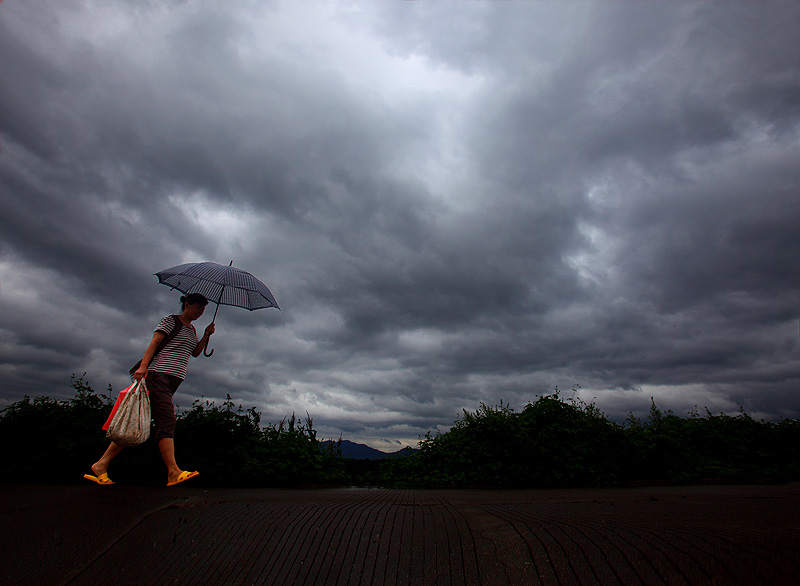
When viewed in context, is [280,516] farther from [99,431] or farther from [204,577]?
[99,431]

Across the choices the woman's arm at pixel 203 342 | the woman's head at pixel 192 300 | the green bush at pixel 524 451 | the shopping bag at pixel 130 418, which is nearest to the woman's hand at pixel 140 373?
Answer: the shopping bag at pixel 130 418

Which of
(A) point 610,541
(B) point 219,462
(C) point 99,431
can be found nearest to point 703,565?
(A) point 610,541

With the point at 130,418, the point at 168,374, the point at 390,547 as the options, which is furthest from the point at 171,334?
the point at 390,547

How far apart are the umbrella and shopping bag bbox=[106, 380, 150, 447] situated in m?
1.16

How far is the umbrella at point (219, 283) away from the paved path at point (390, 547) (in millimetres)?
3493

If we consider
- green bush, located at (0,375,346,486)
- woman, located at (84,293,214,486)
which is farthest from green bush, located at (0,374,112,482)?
woman, located at (84,293,214,486)

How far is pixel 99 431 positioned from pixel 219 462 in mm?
1995

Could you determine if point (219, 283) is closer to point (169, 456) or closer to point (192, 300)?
point (192, 300)

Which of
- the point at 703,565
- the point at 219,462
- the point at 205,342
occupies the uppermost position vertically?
the point at 205,342

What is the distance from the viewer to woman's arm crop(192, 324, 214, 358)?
239 inches

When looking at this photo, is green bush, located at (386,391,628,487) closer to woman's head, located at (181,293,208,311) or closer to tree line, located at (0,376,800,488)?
tree line, located at (0,376,800,488)

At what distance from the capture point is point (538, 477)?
7273 millimetres

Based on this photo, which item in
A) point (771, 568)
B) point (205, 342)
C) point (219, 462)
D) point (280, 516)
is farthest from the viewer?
point (219, 462)

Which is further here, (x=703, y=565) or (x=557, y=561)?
(x=557, y=561)
